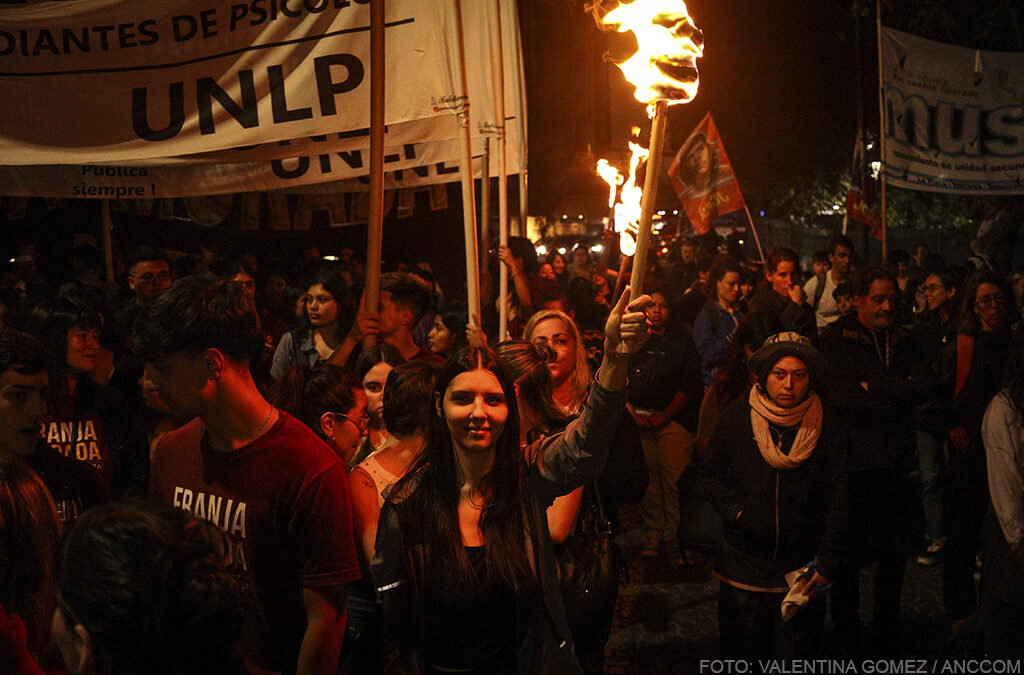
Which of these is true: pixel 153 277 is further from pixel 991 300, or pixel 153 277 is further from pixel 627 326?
pixel 991 300

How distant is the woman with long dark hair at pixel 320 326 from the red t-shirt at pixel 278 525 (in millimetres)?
3332

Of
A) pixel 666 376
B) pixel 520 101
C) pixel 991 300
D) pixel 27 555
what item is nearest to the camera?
pixel 27 555

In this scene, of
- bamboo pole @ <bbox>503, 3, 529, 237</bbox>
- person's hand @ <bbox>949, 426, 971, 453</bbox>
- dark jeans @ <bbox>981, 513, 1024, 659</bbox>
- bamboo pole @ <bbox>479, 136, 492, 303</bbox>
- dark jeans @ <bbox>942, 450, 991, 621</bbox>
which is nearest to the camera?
dark jeans @ <bbox>981, 513, 1024, 659</bbox>

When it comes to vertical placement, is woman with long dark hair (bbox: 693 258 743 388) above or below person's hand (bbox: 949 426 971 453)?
above

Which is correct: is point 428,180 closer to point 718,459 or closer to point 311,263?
point 718,459

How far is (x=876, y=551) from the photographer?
5387 millimetres

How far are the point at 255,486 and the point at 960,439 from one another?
4965 millimetres

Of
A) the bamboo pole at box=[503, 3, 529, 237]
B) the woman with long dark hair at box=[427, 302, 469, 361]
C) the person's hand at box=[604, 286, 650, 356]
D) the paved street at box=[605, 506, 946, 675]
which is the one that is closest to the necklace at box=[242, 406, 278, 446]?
the person's hand at box=[604, 286, 650, 356]

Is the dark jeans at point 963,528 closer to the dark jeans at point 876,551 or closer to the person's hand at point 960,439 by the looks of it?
the person's hand at point 960,439

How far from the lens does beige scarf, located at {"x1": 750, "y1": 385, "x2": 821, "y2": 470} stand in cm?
448

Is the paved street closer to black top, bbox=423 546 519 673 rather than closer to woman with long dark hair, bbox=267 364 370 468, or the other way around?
woman with long dark hair, bbox=267 364 370 468

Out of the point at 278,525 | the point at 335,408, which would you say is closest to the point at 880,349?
the point at 335,408

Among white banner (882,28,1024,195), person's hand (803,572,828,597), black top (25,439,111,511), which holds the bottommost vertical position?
person's hand (803,572,828,597)

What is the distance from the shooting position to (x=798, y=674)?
178 inches
